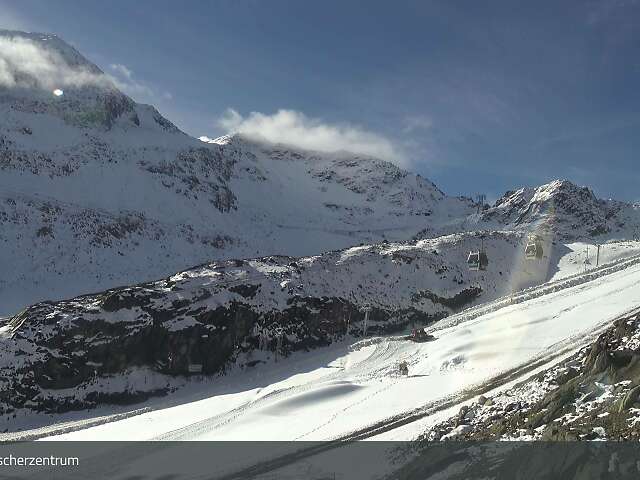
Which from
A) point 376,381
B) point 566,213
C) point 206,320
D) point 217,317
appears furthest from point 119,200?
point 566,213

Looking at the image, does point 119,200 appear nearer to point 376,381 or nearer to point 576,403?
point 376,381

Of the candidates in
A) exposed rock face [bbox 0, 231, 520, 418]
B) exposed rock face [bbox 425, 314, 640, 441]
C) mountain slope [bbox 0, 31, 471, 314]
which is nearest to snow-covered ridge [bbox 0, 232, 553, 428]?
exposed rock face [bbox 0, 231, 520, 418]

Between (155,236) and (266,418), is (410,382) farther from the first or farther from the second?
(155,236)

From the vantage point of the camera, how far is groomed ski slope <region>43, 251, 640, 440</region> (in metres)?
24.5

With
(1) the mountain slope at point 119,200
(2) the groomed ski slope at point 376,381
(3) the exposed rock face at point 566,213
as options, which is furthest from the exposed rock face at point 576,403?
(3) the exposed rock face at point 566,213

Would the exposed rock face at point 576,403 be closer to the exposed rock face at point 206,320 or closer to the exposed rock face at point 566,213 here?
the exposed rock face at point 206,320

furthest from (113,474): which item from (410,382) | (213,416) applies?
(410,382)

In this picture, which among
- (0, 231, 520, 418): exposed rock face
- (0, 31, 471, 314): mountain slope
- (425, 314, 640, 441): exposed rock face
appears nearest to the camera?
(425, 314, 640, 441): exposed rock face

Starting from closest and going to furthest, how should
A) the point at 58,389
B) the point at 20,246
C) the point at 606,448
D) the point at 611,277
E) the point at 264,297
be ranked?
the point at 606,448 < the point at 58,389 < the point at 264,297 < the point at 611,277 < the point at 20,246

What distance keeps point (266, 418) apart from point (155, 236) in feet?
Answer: 209

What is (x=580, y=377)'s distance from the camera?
61.3 ft

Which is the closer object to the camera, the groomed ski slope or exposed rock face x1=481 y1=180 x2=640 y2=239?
the groomed ski slope

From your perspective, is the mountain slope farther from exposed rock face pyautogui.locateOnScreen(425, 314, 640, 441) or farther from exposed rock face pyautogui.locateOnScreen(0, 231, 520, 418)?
exposed rock face pyautogui.locateOnScreen(425, 314, 640, 441)

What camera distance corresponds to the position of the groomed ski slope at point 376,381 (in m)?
24.5
